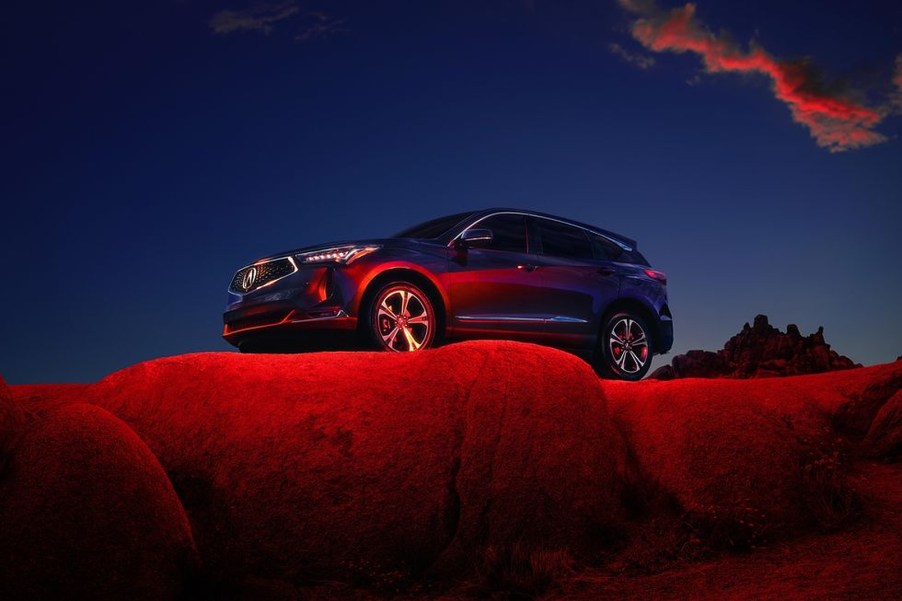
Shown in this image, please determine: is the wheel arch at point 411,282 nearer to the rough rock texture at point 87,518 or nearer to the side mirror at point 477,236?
the side mirror at point 477,236

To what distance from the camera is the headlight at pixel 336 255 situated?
8203mm

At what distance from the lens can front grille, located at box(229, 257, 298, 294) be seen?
8.36m

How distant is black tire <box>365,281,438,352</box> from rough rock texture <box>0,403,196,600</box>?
2939 mm

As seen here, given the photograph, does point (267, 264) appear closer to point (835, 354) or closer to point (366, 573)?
point (366, 573)

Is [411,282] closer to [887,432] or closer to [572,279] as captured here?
[572,279]

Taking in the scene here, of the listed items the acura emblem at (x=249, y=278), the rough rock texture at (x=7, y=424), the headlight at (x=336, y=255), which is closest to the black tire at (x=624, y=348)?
the headlight at (x=336, y=255)

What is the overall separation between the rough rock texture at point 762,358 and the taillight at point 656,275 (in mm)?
2053

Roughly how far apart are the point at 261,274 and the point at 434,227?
2292 mm

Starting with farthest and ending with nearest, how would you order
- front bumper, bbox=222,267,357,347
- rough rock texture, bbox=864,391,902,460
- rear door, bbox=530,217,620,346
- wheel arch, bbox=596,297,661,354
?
wheel arch, bbox=596,297,661,354
rear door, bbox=530,217,620,346
rough rock texture, bbox=864,391,902,460
front bumper, bbox=222,267,357,347

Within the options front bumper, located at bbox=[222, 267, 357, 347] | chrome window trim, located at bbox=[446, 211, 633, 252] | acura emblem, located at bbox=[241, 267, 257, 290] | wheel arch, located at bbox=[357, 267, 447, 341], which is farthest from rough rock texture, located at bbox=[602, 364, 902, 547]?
acura emblem, located at bbox=[241, 267, 257, 290]

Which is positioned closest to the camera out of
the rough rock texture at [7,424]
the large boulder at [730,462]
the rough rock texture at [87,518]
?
the rough rock texture at [87,518]

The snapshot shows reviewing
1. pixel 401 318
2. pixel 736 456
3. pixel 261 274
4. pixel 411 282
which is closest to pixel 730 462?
pixel 736 456

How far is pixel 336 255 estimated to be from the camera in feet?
27.0

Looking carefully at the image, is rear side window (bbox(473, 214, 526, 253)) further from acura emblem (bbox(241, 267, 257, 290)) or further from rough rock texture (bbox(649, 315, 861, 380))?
rough rock texture (bbox(649, 315, 861, 380))
